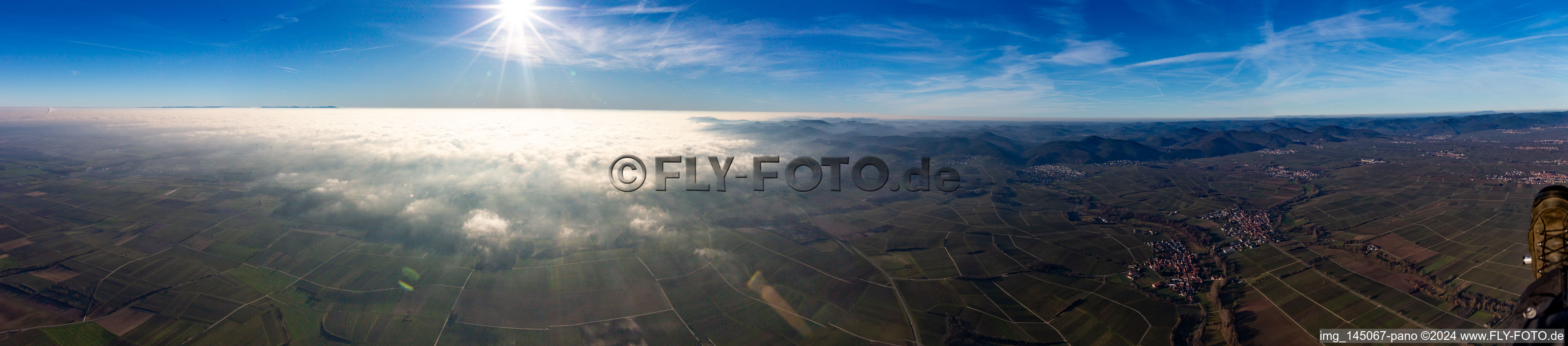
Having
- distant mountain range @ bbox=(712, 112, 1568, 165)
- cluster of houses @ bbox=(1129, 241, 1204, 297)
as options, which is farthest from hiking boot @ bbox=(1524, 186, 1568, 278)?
distant mountain range @ bbox=(712, 112, 1568, 165)

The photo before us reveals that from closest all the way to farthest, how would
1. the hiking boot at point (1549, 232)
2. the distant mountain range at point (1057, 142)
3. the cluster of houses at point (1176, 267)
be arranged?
1. the hiking boot at point (1549, 232)
2. the cluster of houses at point (1176, 267)
3. the distant mountain range at point (1057, 142)

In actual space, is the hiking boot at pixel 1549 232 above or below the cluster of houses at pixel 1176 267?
above

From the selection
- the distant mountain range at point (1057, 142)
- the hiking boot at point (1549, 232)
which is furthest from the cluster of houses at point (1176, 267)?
the distant mountain range at point (1057, 142)

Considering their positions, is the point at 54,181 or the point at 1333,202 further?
the point at 54,181

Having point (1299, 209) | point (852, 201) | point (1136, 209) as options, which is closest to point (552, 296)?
point (852, 201)

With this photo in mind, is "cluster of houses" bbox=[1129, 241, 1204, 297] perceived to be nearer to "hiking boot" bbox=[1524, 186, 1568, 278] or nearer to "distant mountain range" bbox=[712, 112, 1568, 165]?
"hiking boot" bbox=[1524, 186, 1568, 278]

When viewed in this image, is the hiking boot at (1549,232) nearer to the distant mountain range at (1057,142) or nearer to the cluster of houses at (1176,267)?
the cluster of houses at (1176,267)

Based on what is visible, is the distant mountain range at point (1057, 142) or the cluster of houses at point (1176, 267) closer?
the cluster of houses at point (1176, 267)

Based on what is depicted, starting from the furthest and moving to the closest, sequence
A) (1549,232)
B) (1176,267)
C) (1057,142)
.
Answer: (1057,142)
(1176,267)
(1549,232)

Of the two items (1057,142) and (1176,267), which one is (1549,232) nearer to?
(1176,267)

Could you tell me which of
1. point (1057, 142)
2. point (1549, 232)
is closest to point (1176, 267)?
point (1549, 232)

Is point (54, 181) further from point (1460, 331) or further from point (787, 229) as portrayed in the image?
point (1460, 331)
